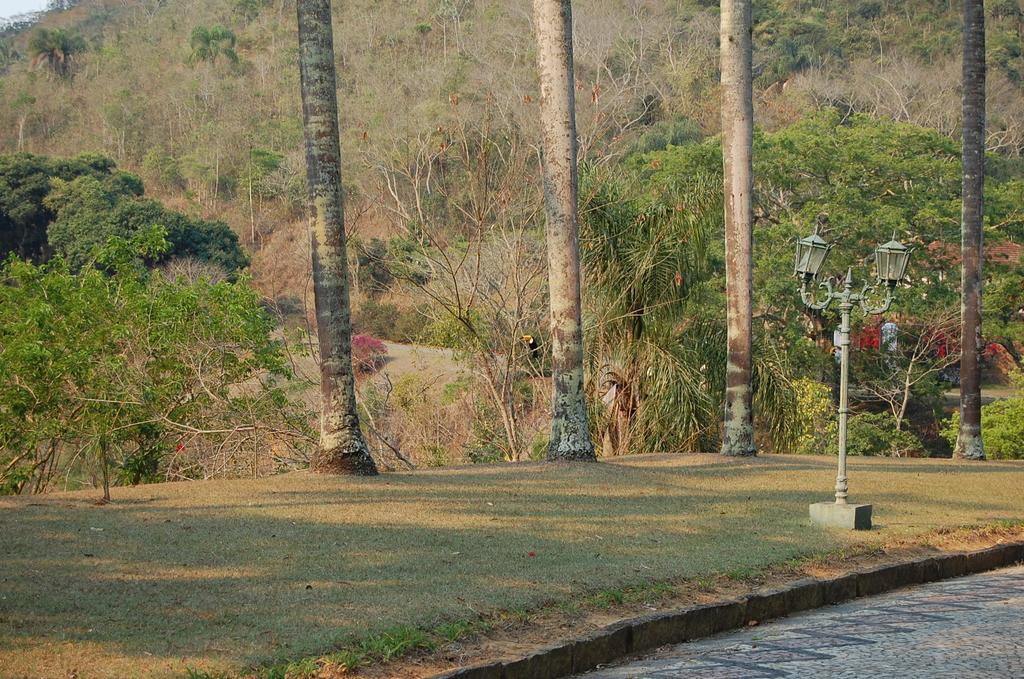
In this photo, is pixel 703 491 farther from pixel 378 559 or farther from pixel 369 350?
pixel 369 350

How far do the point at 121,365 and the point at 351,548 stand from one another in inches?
229

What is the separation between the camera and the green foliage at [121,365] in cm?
1234

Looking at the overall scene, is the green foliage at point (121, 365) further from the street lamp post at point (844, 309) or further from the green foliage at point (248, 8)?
the green foliage at point (248, 8)

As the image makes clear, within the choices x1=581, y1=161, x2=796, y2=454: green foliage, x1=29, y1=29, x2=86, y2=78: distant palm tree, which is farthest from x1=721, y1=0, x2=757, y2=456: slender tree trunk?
x1=29, y1=29, x2=86, y2=78: distant palm tree

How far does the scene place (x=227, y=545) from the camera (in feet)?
24.6

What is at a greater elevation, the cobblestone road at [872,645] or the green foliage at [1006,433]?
the cobblestone road at [872,645]

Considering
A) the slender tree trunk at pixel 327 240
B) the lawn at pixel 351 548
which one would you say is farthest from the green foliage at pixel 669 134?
the slender tree trunk at pixel 327 240

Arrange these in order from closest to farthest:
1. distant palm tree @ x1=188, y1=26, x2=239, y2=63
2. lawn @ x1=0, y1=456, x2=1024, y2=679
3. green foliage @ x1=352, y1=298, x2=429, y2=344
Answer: lawn @ x1=0, y1=456, x2=1024, y2=679 → green foliage @ x1=352, y1=298, x2=429, y2=344 → distant palm tree @ x1=188, y1=26, x2=239, y2=63

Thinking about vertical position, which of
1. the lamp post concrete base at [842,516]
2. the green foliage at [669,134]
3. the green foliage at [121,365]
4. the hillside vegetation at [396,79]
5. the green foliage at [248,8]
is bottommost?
the lamp post concrete base at [842,516]

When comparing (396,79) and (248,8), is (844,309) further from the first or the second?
(248,8)

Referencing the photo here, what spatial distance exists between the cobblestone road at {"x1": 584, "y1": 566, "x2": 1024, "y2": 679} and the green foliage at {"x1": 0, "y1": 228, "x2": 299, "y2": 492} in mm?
6975

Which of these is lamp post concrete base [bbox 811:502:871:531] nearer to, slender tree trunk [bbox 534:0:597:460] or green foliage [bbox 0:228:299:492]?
slender tree trunk [bbox 534:0:597:460]

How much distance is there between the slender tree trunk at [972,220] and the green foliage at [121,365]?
413 inches

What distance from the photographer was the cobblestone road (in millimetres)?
6043
